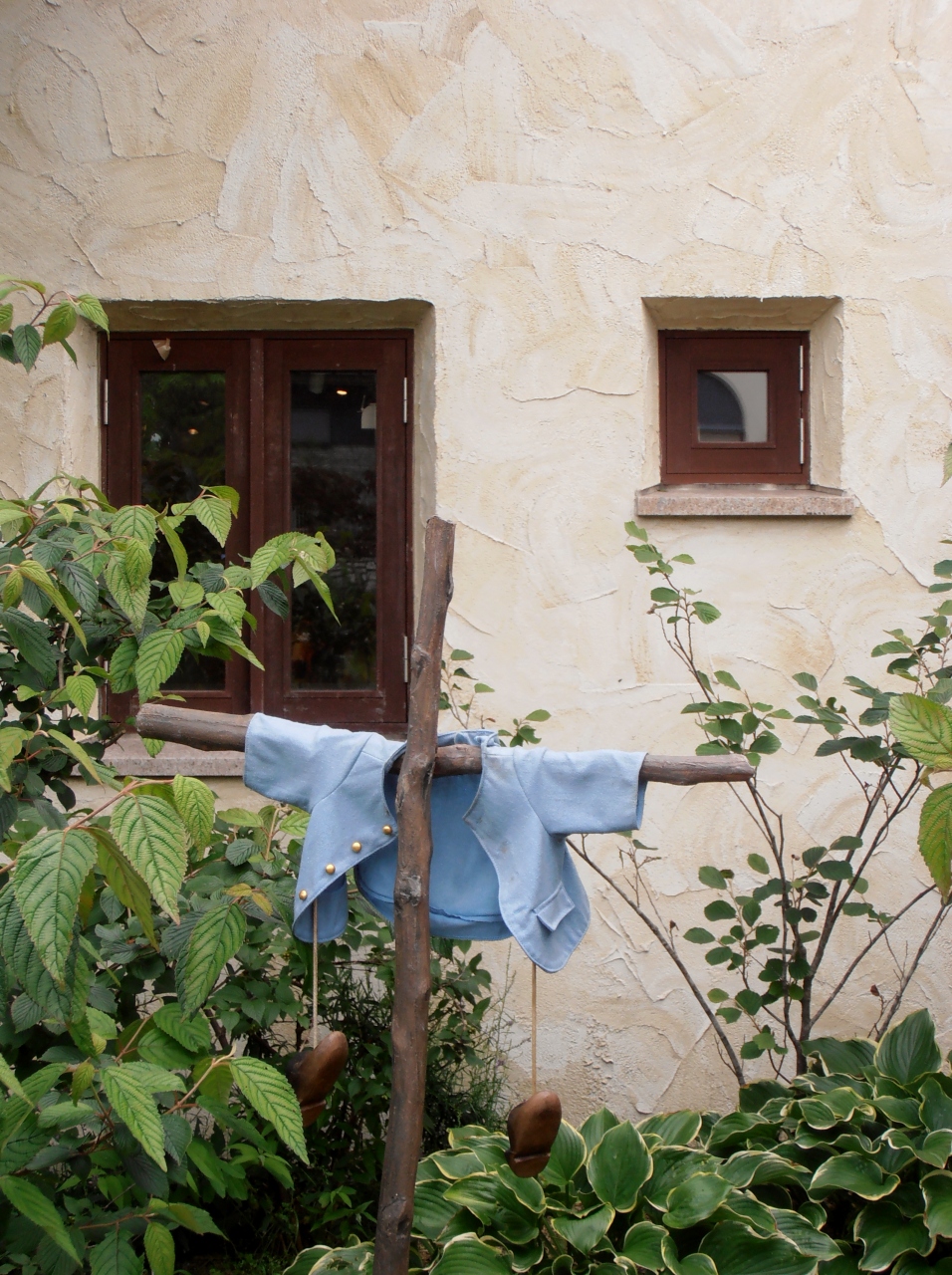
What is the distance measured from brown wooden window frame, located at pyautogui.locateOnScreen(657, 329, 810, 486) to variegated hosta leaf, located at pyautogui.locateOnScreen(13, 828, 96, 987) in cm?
258

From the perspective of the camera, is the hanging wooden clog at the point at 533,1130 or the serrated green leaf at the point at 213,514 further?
the serrated green leaf at the point at 213,514

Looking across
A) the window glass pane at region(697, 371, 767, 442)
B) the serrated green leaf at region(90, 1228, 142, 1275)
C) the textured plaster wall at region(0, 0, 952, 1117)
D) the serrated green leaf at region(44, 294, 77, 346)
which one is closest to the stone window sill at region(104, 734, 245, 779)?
the textured plaster wall at region(0, 0, 952, 1117)

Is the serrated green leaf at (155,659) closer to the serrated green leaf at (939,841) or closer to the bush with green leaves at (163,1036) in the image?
the bush with green leaves at (163,1036)

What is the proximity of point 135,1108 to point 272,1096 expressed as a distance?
0.64 ft

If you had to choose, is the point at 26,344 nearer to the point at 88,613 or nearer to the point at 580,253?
the point at 88,613

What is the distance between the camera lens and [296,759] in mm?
1688

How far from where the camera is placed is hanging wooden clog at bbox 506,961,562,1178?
60.1 inches

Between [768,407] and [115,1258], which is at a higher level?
[768,407]

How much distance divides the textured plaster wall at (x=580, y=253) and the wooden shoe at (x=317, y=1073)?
1.69 m

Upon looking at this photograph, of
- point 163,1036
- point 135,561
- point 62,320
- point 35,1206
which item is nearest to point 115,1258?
point 35,1206

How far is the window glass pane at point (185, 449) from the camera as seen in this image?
349 centimetres

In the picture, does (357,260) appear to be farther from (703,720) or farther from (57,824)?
(57,824)

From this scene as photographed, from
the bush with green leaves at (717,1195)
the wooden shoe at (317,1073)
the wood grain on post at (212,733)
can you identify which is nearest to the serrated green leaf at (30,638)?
the wood grain on post at (212,733)

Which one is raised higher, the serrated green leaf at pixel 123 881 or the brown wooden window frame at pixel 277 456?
the brown wooden window frame at pixel 277 456
